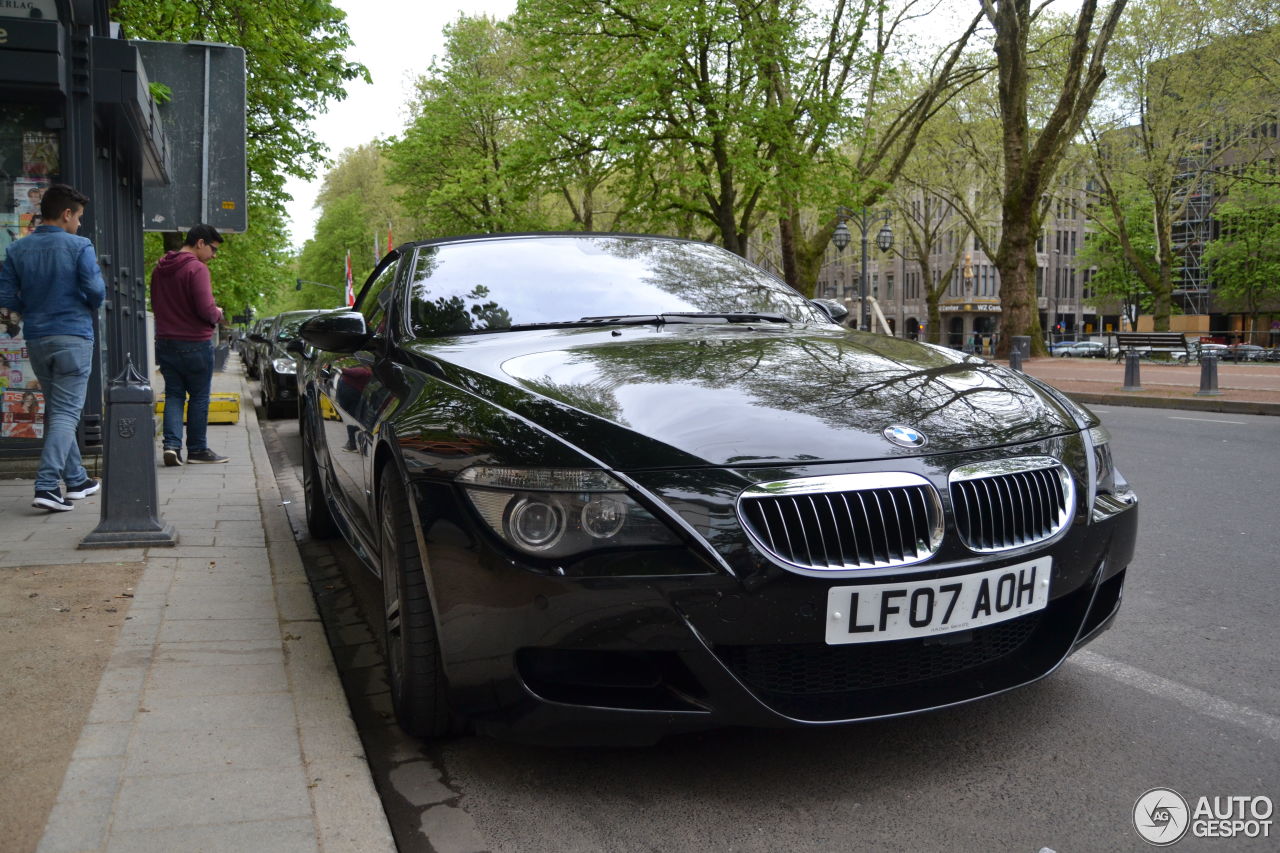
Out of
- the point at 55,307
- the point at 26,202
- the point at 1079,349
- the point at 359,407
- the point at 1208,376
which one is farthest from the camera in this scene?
the point at 1079,349

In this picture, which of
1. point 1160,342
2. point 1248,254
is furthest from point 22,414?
point 1248,254

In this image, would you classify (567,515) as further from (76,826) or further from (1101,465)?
(1101,465)

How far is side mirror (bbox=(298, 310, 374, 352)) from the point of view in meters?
4.07

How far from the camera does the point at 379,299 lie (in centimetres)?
465

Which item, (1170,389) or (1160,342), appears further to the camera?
(1160,342)

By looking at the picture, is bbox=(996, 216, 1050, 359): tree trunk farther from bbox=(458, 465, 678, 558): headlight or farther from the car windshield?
bbox=(458, 465, 678, 558): headlight

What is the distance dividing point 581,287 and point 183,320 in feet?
17.9

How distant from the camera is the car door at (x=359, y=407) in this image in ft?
12.3

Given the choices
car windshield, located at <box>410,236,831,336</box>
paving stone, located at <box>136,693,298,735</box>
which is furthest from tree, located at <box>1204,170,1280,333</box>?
paving stone, located at <box>136,693,298,735</box>

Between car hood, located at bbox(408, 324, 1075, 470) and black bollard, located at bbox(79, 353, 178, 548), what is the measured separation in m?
2.50

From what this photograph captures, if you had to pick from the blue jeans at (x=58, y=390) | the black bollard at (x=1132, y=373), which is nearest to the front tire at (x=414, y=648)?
the blue jeans at (x=58, y=390)

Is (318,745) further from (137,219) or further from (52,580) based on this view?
(137,219)

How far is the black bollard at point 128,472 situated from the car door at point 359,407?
1.03 meters

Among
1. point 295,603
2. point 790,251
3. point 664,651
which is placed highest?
point 790,251
